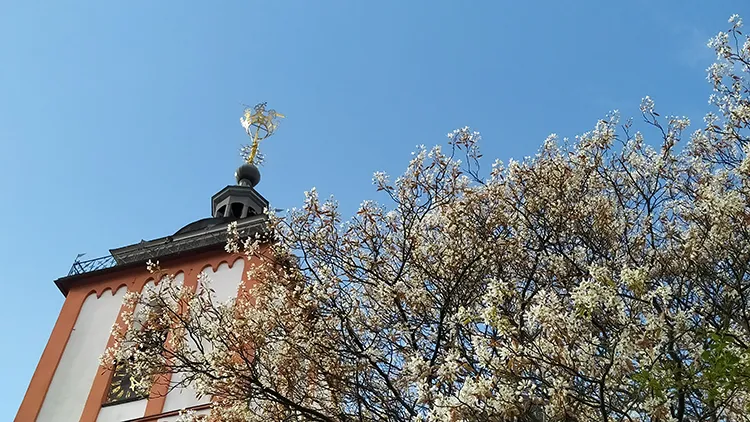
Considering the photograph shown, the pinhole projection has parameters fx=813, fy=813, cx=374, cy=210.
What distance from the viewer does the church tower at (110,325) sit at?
14.9m

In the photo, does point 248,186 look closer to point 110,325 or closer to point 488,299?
point 110,325

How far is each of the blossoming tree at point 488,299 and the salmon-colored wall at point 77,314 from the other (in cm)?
363

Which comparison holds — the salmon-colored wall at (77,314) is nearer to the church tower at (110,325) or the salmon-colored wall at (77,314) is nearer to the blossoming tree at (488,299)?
the church tower at (110,325)

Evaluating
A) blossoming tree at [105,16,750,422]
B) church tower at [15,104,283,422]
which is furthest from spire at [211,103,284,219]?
blossoming tree at [105,16,750,422]

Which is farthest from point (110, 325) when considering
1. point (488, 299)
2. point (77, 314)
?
point (488, 299)

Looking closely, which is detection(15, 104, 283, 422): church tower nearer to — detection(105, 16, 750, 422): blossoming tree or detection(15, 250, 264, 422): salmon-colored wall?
detection(15, 250, 264, 422): salmon-colored wall

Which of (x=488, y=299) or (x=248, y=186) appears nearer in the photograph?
(x=488, y=299)

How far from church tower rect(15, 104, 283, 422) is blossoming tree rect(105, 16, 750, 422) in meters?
3.32

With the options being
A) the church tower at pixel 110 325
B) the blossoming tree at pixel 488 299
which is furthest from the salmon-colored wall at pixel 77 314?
the blossoming tree at pixel 488 299

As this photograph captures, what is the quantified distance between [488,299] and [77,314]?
12194 mm

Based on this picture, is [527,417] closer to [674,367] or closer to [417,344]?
[674,367]

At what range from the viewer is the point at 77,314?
1745cm

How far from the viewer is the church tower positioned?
14891 millimetres

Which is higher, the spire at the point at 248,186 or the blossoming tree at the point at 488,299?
the spire at the point at 248,186
